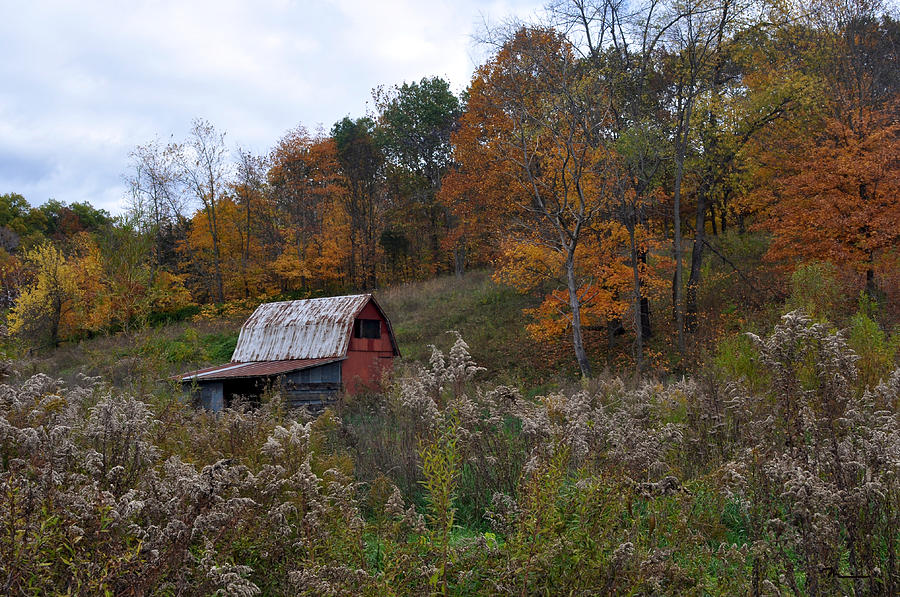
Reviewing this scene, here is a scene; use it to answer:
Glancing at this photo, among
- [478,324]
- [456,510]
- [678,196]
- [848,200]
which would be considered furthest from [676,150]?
[456,510]

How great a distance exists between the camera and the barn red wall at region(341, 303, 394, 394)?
20609 mm

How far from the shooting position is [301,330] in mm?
22234

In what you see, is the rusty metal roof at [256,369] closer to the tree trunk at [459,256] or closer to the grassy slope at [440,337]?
the grassy slope at [440,337]

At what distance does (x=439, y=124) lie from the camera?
40.6 m

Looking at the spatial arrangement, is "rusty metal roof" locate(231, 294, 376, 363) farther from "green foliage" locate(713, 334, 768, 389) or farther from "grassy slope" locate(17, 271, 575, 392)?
"green foliage" locate(713, 334, 768, 389)

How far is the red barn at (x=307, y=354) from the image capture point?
1939 cm

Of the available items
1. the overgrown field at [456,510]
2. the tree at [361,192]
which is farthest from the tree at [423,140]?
the overgrown field at [456,510]

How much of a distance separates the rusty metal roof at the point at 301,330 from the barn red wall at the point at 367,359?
0.50m

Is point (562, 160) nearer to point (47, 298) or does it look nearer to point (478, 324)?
point (478, 324)

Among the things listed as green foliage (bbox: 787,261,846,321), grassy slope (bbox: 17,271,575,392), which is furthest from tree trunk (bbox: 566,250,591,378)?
green foliage (bbox: 787,261,846,321)

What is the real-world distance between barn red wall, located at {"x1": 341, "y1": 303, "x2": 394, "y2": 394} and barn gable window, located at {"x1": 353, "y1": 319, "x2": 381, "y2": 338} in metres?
0.14

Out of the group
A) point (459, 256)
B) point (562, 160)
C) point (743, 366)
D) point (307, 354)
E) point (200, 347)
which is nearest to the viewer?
point (743, 366)

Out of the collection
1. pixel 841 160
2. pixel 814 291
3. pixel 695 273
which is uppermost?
pixel 841 160

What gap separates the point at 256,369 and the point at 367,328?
4436 mm
